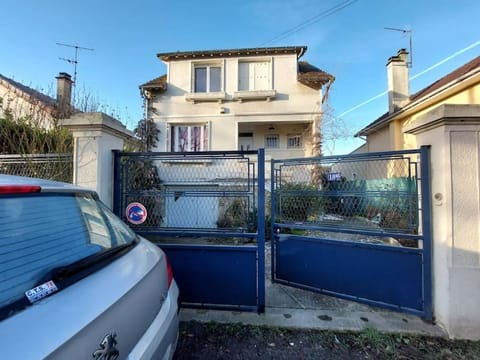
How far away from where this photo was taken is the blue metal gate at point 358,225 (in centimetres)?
299

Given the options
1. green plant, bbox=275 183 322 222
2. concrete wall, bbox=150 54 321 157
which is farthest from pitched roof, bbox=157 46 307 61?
green plant, bbox=275 183 322 222

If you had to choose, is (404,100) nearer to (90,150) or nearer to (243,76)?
(243,76)

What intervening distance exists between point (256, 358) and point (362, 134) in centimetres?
1150

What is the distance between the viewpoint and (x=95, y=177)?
10.2ft

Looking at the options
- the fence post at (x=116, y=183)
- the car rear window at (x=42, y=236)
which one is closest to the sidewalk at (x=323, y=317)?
the fence post at (x=116, y=183)

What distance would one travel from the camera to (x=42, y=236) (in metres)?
1.24

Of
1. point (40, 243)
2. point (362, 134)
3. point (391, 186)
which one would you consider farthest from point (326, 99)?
point (40, 243)

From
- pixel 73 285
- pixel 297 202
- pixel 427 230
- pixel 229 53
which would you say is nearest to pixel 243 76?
pixel 229 53

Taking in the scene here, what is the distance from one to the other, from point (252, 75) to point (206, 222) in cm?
989

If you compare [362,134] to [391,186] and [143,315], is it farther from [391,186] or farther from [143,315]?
[143,315]

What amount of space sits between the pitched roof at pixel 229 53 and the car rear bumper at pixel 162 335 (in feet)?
37.3

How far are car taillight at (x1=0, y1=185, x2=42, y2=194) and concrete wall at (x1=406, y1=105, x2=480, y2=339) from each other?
3.62 meters

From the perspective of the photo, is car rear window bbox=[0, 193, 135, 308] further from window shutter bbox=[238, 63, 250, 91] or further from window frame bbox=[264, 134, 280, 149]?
window frame bbox=[264, 134, 280, 149]

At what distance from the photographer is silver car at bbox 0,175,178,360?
896 mm
